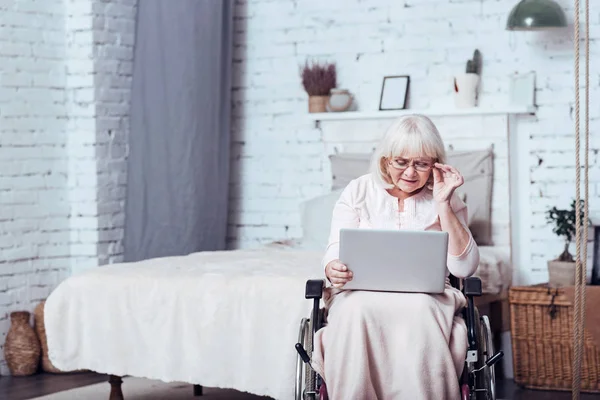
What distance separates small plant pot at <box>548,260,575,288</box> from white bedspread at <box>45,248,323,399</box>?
128 centimetres

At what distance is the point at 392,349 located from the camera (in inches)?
130

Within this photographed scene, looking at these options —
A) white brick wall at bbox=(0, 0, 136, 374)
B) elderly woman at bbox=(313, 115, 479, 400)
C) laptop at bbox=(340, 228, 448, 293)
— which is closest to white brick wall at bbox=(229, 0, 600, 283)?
white brick wall at bbox=(0, 0, 136, 374)

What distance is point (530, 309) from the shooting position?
5.14m

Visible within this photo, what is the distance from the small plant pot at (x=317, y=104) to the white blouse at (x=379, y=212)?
2404 millimetres

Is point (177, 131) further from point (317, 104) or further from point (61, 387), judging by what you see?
point (61, 387)

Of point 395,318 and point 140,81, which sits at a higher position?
point 140,81

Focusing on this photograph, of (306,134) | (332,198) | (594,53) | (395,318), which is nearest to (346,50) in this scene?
(306,134)

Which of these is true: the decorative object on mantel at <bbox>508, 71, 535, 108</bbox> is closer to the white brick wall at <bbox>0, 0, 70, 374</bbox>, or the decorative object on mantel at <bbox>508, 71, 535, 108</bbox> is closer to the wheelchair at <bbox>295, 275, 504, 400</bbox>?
the wheelchair at <bbox>295, 275, 504, 400</bbox>

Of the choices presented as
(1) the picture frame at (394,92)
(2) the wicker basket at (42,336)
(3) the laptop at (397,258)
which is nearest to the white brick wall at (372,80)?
(1) the picture frame at (394,92)

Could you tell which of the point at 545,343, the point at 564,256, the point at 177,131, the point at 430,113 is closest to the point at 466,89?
the point at 430,113

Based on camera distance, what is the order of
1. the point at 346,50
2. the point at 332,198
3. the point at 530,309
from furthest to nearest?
the point at 346,50 < the point at 332,198 < the point at 530,309

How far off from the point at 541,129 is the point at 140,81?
2.10 meters

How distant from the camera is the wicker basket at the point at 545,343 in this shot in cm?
505

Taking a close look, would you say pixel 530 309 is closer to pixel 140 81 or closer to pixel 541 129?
pixel 541 129
